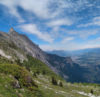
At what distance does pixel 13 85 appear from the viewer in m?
22.1

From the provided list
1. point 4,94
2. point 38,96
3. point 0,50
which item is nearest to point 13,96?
point 4,94

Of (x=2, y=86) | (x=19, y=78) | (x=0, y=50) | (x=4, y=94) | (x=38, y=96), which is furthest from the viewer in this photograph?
(x=0, y=50)

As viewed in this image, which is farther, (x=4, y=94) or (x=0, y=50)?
(x=0, y=50)

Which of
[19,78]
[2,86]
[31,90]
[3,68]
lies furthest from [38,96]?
[3,68]

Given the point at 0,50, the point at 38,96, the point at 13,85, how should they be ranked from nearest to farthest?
the point at 13,85, the point at 38,96, the point at 0,50

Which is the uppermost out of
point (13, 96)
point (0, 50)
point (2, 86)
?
point (0, 50)

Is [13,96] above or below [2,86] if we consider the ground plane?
below

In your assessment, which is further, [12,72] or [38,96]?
[12,72]

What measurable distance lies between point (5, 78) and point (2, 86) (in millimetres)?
3124

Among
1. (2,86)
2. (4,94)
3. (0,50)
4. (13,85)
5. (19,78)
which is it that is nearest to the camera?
(4,94)

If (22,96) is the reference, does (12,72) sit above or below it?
above

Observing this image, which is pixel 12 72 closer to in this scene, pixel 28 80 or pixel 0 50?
pixel 28 80

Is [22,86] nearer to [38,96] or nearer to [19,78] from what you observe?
[19,78]

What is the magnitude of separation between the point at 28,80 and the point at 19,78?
2.51 metres
